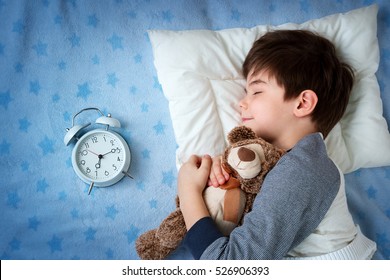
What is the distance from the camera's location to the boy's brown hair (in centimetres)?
114

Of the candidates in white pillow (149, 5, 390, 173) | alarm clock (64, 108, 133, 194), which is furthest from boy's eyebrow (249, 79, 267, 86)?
alarm clock (64, 108, 133, 194)

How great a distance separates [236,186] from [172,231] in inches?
9.1

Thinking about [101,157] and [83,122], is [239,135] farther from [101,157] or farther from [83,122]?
[83,122]

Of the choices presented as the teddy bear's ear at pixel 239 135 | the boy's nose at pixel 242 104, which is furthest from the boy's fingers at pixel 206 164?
the boy's nose at pixel 242 104

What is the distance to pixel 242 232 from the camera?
2.97 feet

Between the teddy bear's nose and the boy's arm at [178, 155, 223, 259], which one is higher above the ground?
the teddy bear's nose

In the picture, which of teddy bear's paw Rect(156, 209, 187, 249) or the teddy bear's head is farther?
teddy bear's paw Rect(156, 209, 187, 249)

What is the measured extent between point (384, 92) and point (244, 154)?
2.79 ft

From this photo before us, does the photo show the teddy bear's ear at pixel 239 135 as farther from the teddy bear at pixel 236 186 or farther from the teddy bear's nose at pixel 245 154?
the teddy bear's nose at pixel 245 154

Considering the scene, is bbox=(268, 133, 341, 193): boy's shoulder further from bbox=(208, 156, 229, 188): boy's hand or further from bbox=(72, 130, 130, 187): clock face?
bbox=(72, 130, 130, 187): clock face

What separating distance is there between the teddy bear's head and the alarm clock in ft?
1.31
